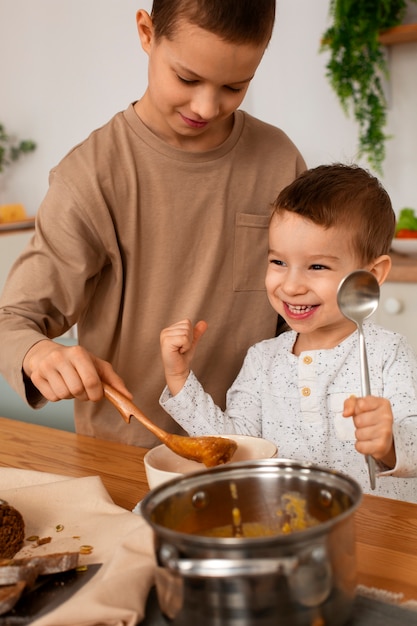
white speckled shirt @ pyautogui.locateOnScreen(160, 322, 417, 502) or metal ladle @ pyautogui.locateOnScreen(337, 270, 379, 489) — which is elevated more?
metal ladle @ pyautogui.locateOnScreen(337, 270, 379, 489)

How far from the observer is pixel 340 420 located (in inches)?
54.4

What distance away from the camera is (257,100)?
11.2ft

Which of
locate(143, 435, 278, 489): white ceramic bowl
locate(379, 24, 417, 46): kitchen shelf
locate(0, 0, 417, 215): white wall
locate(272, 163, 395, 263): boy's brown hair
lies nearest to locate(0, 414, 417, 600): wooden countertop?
locate(143, 435, 278, 489): white ceramic bowl

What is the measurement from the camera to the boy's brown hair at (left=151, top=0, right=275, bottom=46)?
1.25 m

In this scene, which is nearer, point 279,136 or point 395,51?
point 279,136

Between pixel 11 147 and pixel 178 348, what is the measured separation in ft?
10.5

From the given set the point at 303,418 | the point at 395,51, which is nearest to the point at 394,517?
the point at 303,418

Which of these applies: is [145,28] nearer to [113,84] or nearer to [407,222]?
[407,222]

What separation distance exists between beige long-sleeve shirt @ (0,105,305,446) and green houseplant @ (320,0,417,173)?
1436 mm


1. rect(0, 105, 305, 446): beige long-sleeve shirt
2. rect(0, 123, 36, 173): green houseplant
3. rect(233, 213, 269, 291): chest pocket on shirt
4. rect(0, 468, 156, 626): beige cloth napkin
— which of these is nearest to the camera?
rect(0, 468, 156, 626): beige cloth napkin

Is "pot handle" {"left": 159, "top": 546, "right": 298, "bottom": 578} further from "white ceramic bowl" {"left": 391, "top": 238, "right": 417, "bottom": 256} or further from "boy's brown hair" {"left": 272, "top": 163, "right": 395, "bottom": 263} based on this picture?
"white ceramic bowl" {"left": 391, "top": 238, "right": 417, "bottom": 256}

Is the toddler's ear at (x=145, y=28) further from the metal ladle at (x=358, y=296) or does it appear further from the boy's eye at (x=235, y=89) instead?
the metal ladle at (x=358, y=296)

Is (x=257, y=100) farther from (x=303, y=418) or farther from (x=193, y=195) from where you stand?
(x=303, y=418)

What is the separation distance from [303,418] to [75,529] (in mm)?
512
